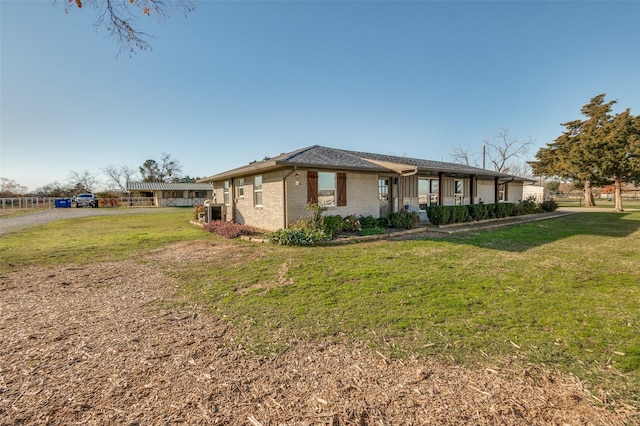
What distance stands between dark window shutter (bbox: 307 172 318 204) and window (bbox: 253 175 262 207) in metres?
2.78

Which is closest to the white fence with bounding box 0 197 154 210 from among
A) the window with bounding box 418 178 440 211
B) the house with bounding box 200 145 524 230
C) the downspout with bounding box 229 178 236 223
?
the house with bounding box 200 145 524 230

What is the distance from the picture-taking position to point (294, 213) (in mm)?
10547

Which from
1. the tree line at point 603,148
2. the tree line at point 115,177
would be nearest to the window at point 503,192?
the tree line at point 603,148

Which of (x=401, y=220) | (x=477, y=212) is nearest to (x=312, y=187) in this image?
(x=401, y=220)

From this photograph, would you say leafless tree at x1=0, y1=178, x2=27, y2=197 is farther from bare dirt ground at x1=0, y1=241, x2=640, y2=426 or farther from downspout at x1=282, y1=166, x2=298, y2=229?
bare dirt ground at x1=0, y1=241, x2=640, y2=426

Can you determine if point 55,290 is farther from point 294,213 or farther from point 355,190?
point 355,190

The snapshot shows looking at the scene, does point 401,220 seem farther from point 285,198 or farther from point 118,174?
point 118,174

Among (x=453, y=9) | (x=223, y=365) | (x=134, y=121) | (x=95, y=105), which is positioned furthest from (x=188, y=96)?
(x=223, y=365)

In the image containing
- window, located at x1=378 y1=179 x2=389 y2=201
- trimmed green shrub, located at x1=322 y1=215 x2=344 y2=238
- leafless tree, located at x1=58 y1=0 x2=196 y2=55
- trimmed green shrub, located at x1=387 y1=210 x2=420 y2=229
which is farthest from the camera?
window, located at x1=378 y1=179 x2=389 y2=201

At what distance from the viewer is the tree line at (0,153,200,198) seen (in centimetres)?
5393

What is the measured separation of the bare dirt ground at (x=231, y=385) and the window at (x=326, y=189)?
7.91 meters

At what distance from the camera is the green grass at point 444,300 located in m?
2.91

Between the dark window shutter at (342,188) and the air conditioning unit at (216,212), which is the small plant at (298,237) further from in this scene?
the air conditioning unit at (216,212)

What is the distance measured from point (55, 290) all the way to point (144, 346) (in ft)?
11.0
